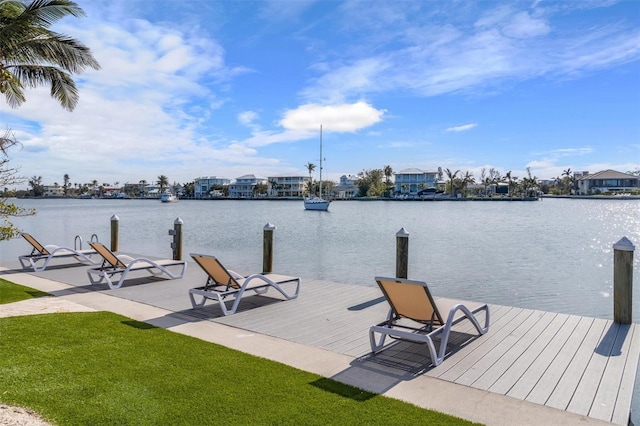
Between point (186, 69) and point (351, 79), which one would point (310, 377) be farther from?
point (351, 79)

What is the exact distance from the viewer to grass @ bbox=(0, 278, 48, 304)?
805 centimetres

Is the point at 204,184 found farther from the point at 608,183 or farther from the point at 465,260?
the point at 465,260

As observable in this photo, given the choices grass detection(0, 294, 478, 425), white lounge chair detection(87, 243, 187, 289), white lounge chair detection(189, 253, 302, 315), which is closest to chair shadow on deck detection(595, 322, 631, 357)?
grass detection(0, 294, 478, 425)

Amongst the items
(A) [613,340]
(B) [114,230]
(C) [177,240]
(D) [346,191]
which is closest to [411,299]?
(A) [613,340]

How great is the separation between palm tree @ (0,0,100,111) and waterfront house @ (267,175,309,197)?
131m

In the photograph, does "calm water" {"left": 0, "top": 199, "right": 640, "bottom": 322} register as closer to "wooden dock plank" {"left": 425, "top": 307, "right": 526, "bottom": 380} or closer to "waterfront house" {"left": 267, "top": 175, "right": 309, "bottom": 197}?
"wooden dock plank" {"left": 425, "top": 307, "right": 526, "bottom": 380}

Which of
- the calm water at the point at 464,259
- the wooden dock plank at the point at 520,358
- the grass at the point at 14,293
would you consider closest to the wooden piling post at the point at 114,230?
the calm water at the point at 464,259

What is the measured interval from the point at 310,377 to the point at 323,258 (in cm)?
1858

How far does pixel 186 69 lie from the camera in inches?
695

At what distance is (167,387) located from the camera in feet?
13.8

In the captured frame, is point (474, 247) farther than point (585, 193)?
No

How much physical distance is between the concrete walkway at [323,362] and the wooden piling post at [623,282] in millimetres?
3746

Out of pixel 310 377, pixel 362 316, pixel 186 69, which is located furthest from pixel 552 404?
pixel 186 69

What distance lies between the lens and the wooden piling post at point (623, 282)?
6.78 m
